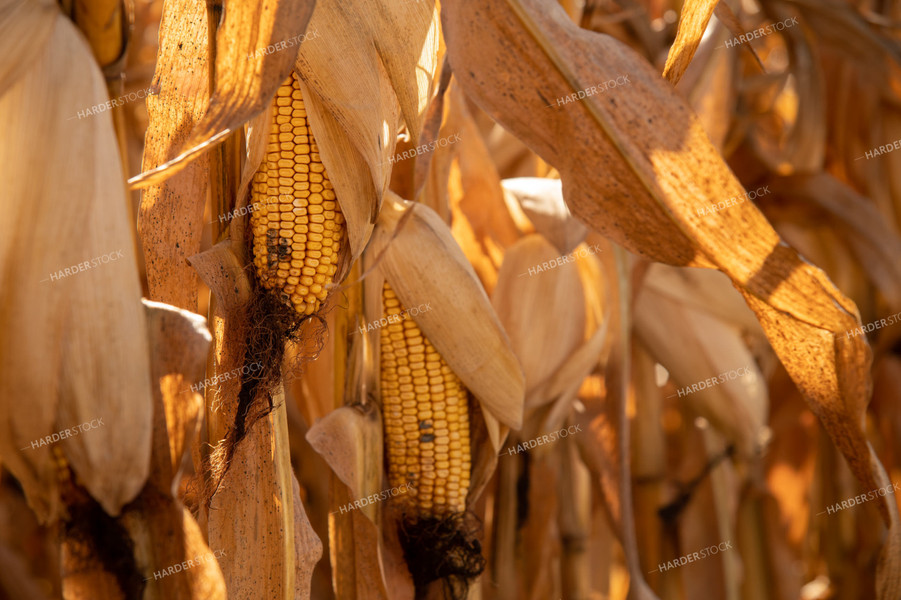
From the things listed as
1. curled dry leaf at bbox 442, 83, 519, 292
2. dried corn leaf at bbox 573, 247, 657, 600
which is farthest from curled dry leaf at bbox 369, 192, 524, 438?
dried corn leaf at bbox 573, 247, 657, 600

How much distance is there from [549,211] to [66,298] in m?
0.58

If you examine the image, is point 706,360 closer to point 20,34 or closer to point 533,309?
point 533,309

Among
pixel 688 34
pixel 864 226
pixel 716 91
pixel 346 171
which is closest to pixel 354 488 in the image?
pixel 346 171

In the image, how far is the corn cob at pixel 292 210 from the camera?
0.64 m

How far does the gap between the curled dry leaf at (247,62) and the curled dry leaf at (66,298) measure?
0.33ft

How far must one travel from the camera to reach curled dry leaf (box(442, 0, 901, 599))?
0.63 meters

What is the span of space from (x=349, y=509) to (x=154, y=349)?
0.29 metres

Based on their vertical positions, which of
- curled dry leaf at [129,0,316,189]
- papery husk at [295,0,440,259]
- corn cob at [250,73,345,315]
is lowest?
corn cob at [250,73,345,315]

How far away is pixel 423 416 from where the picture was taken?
2.54 feet

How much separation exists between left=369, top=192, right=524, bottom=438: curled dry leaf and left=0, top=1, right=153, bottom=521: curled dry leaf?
0.25m

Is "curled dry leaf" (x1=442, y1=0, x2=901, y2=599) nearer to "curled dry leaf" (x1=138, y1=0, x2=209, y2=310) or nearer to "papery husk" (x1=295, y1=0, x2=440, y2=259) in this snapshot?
"papery husk" (x1=295, y1=0, x2=440, y2=259)

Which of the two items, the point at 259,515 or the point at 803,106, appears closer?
the point at 259,515

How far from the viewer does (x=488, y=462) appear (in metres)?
0.83

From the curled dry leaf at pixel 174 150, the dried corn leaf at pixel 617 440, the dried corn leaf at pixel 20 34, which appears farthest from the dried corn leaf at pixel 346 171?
the dried corn leaf at pixel 617 440
